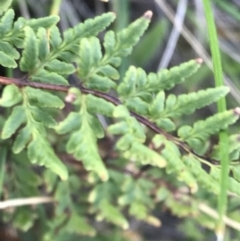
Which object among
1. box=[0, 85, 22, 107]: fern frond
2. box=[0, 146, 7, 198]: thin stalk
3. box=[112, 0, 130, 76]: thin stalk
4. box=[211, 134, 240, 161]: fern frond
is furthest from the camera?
box=[112, 0, 130, 76]: thin stalk

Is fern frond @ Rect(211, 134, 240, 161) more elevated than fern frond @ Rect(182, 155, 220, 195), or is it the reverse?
fern frond @ Rect(211, 134, 240, 161)

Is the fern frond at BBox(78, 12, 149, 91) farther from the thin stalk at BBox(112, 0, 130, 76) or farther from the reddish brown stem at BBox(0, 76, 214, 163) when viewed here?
the thin stalk at BBox(112, 0, 130, 76)

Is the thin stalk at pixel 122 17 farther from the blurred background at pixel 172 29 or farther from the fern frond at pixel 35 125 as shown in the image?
the fern frond at pixel 35 125

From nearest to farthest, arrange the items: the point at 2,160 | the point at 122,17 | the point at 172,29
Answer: the point at 2,160, the point at 122,17, the point at 172,29

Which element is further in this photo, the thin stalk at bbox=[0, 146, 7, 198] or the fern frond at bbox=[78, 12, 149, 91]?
the thin stalk at bbox=[0, 146, 7, 198]

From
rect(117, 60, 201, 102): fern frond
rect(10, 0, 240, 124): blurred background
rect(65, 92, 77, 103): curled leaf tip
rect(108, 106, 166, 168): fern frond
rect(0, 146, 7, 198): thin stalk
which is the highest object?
rect(117, 60, 201, 102): fern frond

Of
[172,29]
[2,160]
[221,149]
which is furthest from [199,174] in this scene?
[172,29]

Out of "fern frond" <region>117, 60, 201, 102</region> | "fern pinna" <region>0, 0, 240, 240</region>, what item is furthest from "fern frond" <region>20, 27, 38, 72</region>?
"fern frond" <region>117, 60, 201, 102</region>

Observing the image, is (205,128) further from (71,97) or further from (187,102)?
(71,97)

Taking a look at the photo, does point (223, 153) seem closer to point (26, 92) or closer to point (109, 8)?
point (26, 92)

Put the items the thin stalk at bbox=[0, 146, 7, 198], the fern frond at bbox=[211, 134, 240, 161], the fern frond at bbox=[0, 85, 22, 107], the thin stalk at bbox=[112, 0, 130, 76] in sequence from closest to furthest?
the fern frond at bbox=[0, 85, 22, 107] < the fern frond at bbox=[211, 134, 240, 161] < the thin stalk at bbox=[0, 146, 7, 198] < the thin stalk at bbox=[112, 0, 130, 76]

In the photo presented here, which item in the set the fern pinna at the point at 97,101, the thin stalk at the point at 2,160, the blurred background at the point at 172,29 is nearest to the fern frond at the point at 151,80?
the fern pinna at the point at 97,101
